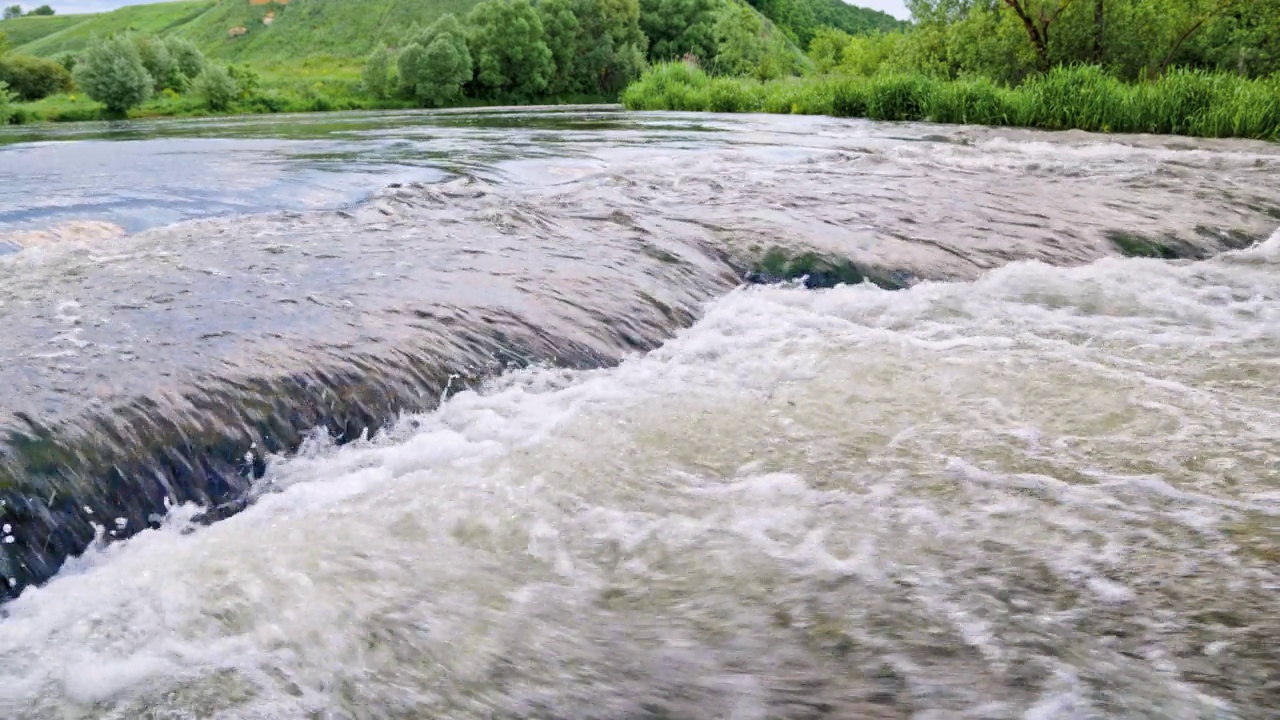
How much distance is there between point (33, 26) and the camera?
116m

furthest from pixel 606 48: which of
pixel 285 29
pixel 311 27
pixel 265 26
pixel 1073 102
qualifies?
pixel 1073 102

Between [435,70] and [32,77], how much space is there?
24.8m

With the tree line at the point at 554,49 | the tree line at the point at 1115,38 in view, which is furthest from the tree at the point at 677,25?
the tree line at the point at 1115,38

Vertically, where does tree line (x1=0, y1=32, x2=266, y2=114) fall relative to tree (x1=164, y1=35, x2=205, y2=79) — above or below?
below

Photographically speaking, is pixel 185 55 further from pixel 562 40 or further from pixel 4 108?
pixel 562 40

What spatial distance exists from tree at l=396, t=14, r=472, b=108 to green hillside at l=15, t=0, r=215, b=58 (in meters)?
64.7

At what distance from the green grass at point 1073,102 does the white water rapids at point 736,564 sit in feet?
36.9

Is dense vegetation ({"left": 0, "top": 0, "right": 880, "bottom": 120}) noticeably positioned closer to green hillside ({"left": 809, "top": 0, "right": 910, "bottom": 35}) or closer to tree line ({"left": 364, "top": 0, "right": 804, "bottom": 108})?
tree line ({"left": 364, "top": 0, "right": 804, "bottom": 108})

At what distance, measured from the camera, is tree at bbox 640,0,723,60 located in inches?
2857

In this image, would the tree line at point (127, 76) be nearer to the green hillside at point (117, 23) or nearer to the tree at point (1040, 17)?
the tree at point (1040, 17)

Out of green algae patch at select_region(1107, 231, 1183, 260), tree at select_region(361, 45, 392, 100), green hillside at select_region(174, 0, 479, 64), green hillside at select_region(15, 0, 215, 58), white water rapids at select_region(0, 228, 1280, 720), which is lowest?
white water rapids at select_region(0, 228, 1280, 720)

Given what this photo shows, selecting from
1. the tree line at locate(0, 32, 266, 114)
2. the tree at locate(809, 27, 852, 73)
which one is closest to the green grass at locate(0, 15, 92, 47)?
the tree line at locate(0, 32, 266, 114)

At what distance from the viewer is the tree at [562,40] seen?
6500 cm

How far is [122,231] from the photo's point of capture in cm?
575
